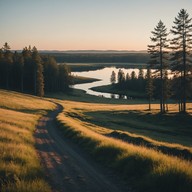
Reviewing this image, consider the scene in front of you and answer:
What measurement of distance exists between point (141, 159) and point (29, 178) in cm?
479

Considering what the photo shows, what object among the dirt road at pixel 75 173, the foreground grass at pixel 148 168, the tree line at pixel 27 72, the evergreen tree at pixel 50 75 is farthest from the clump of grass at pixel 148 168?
the evergreen tree at pixel 50 75

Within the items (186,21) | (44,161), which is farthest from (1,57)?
(44,161)

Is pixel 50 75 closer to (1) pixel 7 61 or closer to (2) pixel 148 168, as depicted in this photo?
(1) pixel 7 61

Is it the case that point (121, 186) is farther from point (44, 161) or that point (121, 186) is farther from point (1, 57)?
point (1, 57)

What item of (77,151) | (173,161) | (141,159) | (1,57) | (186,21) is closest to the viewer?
(173,161)

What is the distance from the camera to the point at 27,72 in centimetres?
9775

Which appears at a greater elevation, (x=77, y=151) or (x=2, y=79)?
(x=2, y=79)

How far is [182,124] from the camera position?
146ft

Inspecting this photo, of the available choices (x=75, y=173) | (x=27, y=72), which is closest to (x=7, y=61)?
(x=27, y=72)

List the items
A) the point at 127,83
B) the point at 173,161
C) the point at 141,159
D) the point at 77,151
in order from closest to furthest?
the point at 173,161 → the point at 141,159 → the point at 77,151 → the point at 127,83

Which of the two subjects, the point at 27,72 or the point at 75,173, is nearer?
the point at 75,173

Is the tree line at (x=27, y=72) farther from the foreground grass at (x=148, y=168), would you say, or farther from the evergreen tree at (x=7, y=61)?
the foreground grass at (x=148, y=168)

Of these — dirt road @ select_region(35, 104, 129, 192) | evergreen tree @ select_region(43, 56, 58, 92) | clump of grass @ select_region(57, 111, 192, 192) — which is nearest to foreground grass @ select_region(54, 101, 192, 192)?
clump of grass @ select_region(57, 111, 192, 192)

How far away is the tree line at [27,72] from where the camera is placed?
90.6m
